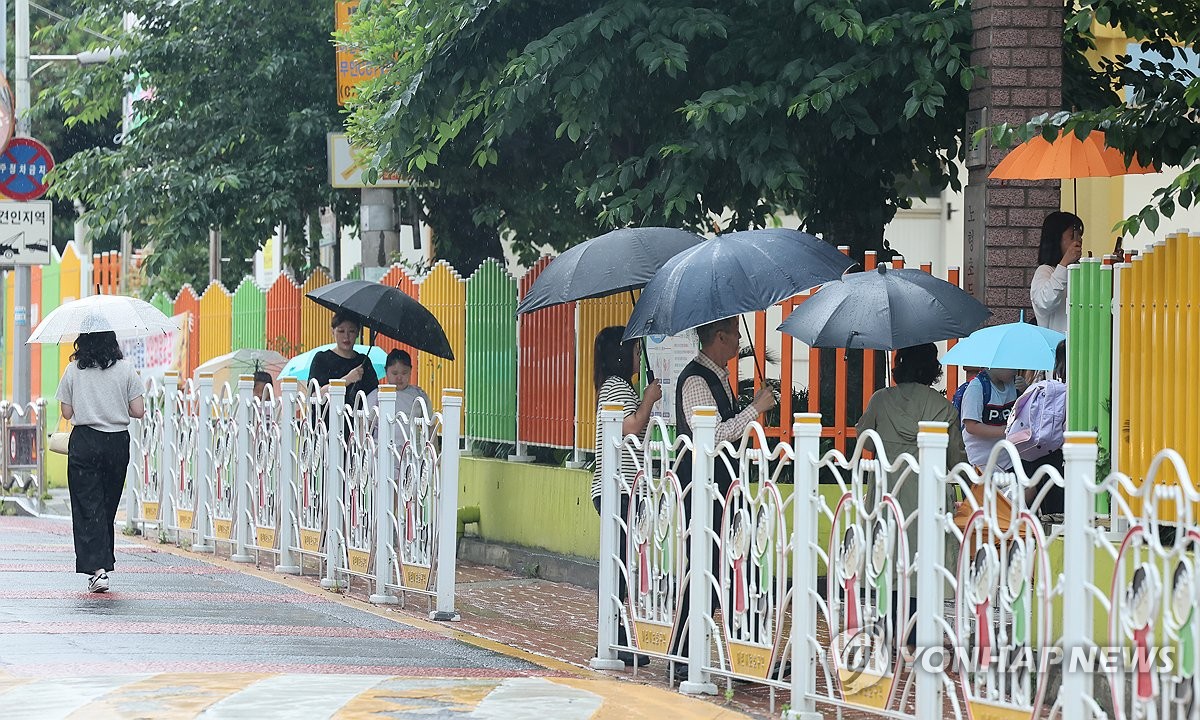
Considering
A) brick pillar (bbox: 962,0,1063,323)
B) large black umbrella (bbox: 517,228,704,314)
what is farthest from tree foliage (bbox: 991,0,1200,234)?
large black umbrella (bbox: 517,228,704,314)

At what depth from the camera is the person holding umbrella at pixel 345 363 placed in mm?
14344

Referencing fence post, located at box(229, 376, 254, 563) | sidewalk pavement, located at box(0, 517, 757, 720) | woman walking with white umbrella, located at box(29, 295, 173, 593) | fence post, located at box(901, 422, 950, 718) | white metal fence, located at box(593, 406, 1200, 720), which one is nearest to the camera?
white metal fence, located at box(593, 406, 1200, 720)

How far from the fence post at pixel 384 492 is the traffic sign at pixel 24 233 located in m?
10.4

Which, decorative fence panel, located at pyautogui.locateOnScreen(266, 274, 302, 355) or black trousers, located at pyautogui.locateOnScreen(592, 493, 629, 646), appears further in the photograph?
decorative fence panel, located at pyautogui.locateOnScreen(266, 274, 302, 355)

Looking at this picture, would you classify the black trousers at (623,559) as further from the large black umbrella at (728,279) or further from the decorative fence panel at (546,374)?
the decorative fence panel at (546,374)

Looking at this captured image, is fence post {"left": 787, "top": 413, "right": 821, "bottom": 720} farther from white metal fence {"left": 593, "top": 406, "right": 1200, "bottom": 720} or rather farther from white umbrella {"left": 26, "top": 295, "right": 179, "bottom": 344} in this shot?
white umbrella {"left": 26, "top": 295, "right": 179, "bottom": 344}

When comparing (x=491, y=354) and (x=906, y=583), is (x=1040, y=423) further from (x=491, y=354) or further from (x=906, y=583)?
(x=491, y=354)

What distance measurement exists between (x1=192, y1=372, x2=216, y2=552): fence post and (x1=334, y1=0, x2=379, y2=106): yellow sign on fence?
2826mm

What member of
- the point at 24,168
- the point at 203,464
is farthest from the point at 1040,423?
the point at 24,168

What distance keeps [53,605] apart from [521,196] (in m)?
7.07

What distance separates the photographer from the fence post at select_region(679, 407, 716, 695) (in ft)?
28.1

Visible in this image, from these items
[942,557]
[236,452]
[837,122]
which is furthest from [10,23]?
[942,557]

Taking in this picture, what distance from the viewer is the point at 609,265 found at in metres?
10.9

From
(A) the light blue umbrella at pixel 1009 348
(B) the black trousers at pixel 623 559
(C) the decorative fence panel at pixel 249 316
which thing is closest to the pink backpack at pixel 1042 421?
(A) the light blue umbrella at pixel 1009 348
